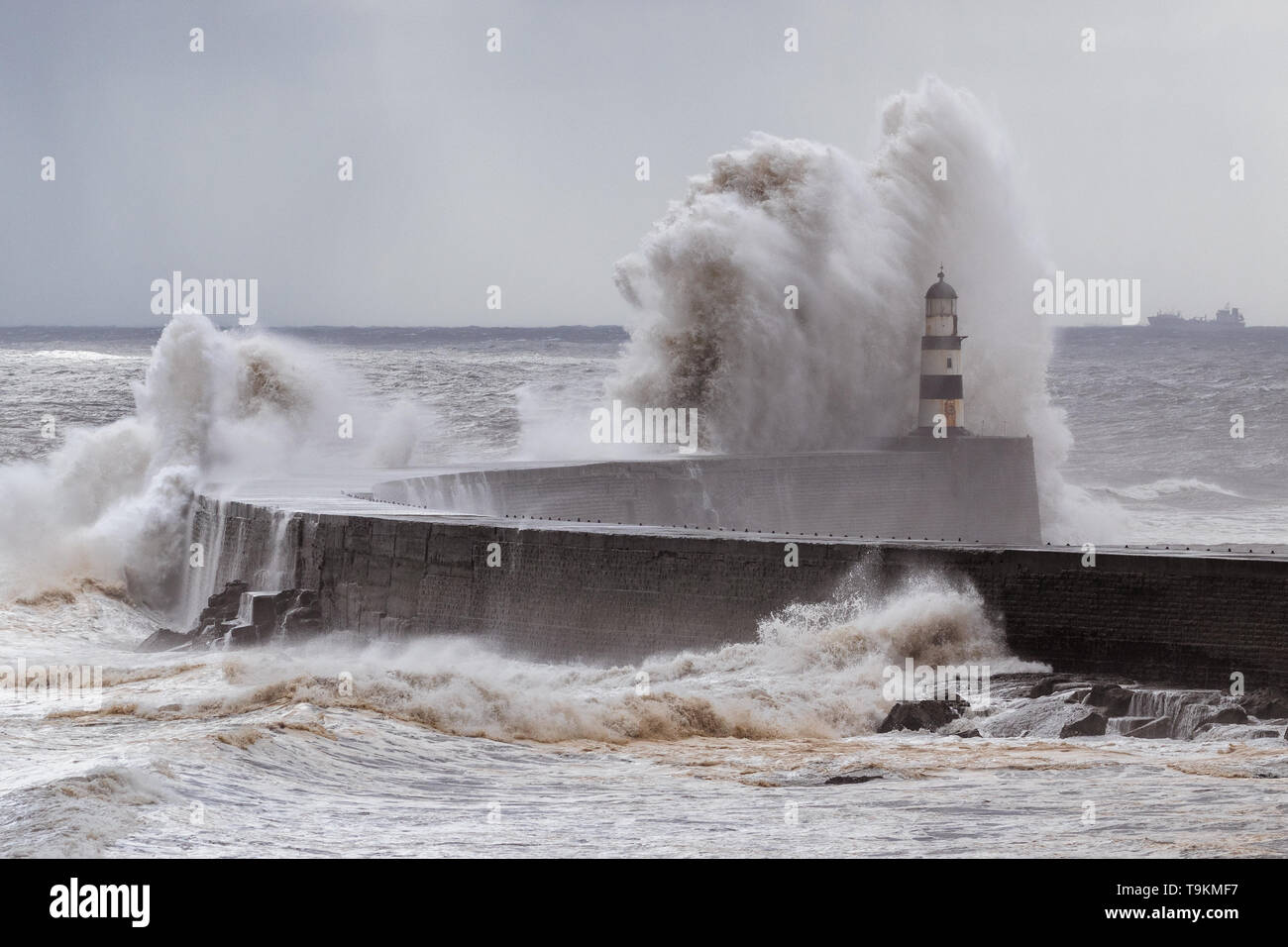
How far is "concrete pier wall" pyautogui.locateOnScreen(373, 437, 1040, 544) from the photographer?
18.0 metres

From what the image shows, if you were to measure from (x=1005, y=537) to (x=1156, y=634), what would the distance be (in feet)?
37.7

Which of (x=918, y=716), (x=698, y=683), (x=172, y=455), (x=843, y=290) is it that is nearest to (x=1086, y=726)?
(x=918, y=716)

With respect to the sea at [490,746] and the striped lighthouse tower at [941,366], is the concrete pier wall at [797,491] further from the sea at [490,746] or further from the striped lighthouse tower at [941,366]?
the sea at [490,746]

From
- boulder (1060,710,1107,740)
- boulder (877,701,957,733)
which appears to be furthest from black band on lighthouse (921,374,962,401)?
boulder (1060,710,1107,740)

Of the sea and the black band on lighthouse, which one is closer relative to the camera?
the sea

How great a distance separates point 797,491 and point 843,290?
15.0ft

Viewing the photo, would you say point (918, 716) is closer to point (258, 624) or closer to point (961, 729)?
point (961, 729)

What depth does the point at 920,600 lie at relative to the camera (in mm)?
11742

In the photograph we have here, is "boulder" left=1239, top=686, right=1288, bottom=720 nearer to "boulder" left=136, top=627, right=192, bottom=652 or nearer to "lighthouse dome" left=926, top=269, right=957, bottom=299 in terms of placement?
"boulder" left=136, top=627, right=192, bottom=652

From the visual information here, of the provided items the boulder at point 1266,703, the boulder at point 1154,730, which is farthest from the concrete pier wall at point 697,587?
the boulder at point 1154,730

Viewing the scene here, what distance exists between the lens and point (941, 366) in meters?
22.2

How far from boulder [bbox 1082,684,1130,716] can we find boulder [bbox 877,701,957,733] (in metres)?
0.81
